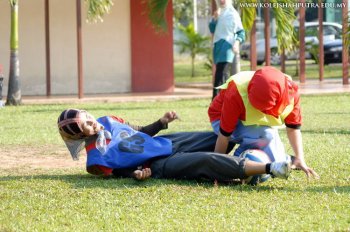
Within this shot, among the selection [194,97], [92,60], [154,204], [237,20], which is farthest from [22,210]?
[92,60]

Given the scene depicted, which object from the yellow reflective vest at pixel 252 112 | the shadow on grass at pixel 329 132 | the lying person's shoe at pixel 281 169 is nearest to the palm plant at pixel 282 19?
the shadow on grass at pixel 329 132

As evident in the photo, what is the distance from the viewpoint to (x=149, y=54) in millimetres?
20266

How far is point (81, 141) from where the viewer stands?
743cm

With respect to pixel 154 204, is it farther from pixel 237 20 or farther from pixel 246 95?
pixel 237 20

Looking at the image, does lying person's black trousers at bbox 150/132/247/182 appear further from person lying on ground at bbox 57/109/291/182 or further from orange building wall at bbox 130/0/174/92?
orange building wall at bbox 130/0/174/92

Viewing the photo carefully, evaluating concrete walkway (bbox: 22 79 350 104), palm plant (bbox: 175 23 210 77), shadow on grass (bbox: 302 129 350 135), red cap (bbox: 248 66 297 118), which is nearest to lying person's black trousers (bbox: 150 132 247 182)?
red cap (bbox: 248 66 297 118)

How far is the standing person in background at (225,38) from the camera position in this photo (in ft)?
48.9

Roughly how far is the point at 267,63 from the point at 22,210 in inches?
555

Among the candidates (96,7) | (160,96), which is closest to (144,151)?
(96,7)

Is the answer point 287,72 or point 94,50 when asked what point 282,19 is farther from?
point 287,72

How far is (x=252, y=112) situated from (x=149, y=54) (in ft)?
43.8

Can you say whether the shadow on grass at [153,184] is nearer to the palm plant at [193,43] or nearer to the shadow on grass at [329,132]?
the shadow on grass at [329,132]

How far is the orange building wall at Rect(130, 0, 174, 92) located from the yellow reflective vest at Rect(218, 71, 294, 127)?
12968 mm

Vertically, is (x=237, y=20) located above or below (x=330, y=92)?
above
